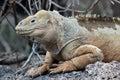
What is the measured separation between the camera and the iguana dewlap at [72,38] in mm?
6184

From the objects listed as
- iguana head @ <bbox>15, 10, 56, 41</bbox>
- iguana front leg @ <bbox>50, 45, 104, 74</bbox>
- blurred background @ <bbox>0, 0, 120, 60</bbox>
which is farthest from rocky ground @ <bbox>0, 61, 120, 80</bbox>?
blurred background @ <bbox>0, 0, 120, 60</bbox>

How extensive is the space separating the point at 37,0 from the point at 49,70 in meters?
2.63

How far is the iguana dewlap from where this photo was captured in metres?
6.18

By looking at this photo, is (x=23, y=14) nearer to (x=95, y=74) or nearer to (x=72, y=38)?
(x=72, y=38)

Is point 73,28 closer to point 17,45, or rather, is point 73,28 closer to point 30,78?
point 30,78

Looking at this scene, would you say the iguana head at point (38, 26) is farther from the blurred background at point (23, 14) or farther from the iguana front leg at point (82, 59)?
the blurred background at point (23, 14)

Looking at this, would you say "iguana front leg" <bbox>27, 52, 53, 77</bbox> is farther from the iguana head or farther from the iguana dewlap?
the iguana head

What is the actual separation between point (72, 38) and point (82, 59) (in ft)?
1.22

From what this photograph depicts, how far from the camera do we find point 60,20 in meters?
6.46

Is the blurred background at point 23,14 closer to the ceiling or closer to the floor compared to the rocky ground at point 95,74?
closer to the floor

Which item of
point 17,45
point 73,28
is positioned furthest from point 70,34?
Result: point 17,45

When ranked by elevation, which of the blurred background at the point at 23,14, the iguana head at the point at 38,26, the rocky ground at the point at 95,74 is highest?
the iguana head at the point at 38,26

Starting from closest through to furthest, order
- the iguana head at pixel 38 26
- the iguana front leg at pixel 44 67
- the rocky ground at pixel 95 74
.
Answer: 1. the rocky ground at pixel 95 74
2. the iguana head at pixel 38 26
3. the iguana front leg at pixel 44 67

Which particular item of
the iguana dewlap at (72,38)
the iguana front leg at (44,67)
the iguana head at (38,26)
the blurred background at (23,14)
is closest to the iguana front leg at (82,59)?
the iguana dewlap at (72,38)
